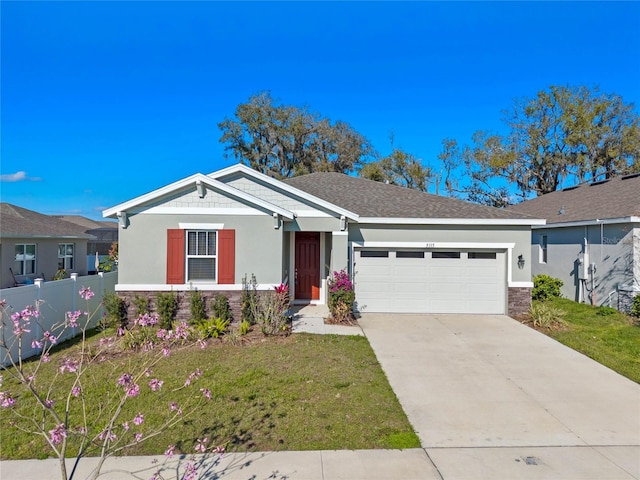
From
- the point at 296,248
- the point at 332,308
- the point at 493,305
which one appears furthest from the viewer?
the point at 296,248

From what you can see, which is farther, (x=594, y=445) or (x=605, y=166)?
(x=605, y=166)

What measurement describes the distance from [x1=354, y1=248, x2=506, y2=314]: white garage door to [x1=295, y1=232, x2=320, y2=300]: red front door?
152cm

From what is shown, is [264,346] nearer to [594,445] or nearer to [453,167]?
[594,445]

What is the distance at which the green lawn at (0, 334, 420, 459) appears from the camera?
14.6 feet

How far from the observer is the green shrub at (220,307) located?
9609 mm

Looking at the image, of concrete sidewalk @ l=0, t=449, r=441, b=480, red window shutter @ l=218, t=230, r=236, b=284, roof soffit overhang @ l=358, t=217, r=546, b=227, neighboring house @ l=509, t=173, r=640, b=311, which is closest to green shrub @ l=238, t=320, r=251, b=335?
red window shutter @ l=218, t=230, r=236, b=284

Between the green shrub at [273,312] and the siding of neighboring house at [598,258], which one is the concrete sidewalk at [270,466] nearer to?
the green shrub at [273,312]

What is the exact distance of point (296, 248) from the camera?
12734mm

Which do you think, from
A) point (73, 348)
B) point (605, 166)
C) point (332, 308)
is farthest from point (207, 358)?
point (605, 166)

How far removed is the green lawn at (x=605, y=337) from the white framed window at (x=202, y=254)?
29.0 feet

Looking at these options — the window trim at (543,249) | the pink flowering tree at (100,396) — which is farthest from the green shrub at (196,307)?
the window trim at (543,249)

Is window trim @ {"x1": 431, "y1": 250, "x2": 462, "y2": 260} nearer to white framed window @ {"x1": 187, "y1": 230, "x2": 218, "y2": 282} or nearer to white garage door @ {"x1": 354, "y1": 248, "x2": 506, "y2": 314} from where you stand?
white garage door @ {"x1": 354, "y1": 248, "x2": 506, "y2": 314}

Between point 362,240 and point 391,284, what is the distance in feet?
5.47

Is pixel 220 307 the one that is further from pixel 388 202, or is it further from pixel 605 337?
pixel 605 337
